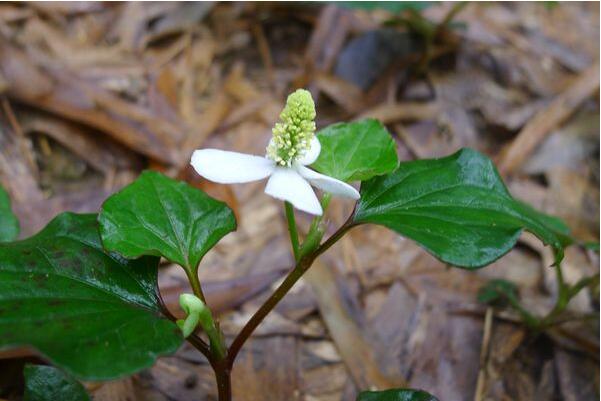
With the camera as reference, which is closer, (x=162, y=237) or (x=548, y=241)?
(x=548, y=241)

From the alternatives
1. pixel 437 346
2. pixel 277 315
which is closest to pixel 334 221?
pixel 277 315

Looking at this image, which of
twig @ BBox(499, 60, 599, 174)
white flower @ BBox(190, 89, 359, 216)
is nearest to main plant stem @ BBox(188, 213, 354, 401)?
white flower @ BBox(190, 89, 359, 216)

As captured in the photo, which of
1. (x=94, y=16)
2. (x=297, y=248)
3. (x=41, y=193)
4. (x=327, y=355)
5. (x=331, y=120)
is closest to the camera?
(x=297, y=248)

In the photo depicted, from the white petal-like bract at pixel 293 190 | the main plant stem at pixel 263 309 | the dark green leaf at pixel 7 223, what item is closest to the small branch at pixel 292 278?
the main plant stem at pixel 263 309

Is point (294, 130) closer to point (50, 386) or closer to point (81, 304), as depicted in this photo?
point (81, 304)

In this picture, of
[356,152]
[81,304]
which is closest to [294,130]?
[356,152]

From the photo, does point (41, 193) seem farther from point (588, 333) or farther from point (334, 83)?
point (588, 333)

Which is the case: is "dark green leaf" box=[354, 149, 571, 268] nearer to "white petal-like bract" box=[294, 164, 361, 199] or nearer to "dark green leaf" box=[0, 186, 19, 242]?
"white petal-like bract" box=[294, 164, 361, 199]
